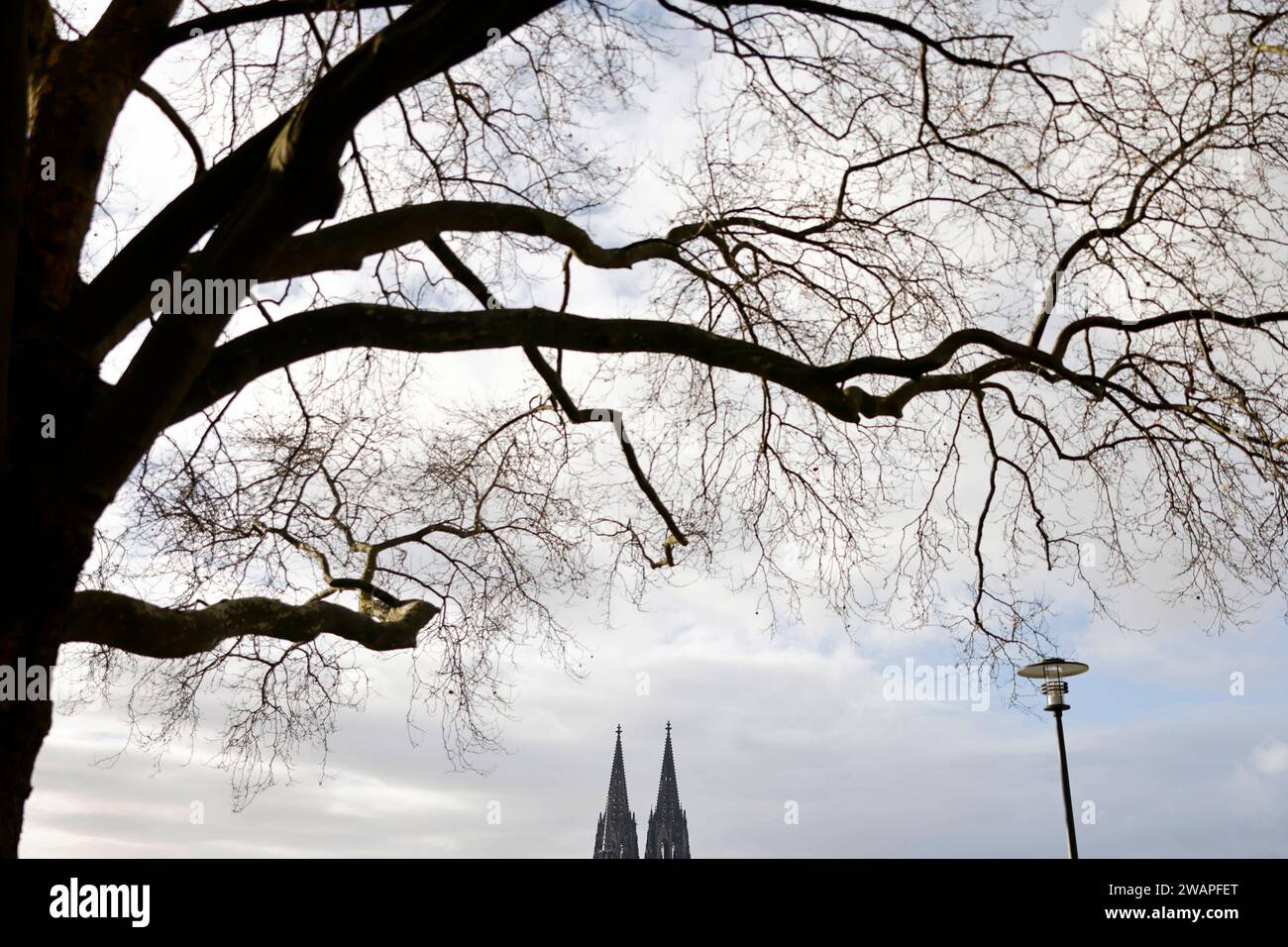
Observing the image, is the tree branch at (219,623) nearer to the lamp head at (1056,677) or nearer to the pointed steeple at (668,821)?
the lamp head at (1056,677)

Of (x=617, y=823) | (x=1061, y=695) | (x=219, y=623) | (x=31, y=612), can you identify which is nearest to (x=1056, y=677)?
(x=1061, y=695)

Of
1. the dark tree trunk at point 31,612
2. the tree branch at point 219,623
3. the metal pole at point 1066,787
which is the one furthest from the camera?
the metal pole at point 1066,787

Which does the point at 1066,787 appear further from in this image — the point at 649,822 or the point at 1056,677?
the point at 649,822

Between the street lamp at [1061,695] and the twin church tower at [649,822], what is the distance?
184ft

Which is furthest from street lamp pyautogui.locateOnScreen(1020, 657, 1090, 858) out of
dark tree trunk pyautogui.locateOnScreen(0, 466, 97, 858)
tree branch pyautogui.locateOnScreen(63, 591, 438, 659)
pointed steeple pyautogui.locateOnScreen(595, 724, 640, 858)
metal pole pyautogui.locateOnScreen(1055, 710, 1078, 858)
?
pointed steeple pyautogui.locateOnScreen(595, 724, 640, 858)

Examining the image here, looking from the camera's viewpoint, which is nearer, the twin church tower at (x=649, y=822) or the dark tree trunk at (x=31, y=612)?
the dark tree trunk at (x=31, y=612)

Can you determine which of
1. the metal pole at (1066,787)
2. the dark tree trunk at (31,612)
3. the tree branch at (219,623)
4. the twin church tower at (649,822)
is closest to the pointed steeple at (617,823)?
the twin church tower at (649,822)

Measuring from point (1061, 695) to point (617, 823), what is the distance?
192 feet

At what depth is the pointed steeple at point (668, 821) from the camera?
67500 millimetres

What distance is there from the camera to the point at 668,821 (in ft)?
225

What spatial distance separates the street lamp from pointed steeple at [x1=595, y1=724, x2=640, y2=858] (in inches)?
2205
